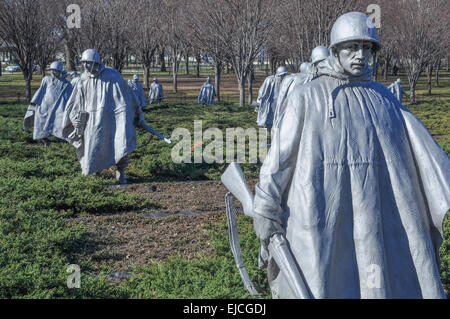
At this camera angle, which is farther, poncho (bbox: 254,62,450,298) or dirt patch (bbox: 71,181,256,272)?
dirt patch (bbox: 71,181,256,272)

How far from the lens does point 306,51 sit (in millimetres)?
26875

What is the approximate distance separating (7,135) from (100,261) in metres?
11.2

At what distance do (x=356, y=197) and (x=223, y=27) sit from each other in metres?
26.5

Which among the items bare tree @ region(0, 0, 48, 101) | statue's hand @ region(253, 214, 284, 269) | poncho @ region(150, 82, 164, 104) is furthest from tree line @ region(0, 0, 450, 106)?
statue's hand @ region(253, 214, 284, 269)

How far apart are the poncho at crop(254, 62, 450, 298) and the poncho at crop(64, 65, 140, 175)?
6752 millimetres

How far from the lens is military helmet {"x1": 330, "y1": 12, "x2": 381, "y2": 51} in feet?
10.3

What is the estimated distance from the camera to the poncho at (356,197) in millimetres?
3107

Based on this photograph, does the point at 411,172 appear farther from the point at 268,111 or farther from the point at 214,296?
the point at 268,111

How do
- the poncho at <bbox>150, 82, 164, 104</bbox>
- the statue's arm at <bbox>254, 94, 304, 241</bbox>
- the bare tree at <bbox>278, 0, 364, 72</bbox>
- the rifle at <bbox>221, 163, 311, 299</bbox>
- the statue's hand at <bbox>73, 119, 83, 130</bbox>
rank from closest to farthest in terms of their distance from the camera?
the rifle at <bbox>221, 163, 311, 299</bbox> < the statue's arm at <bbox>254, 94, 304, 241</bbox> < the statue's hand at <bbox>73, 119, 83, 130</bbox> < the bare tree at <bbox>278, 0, 364, 72</bbox> < the poncho at <bbox>150, 82, 164, 104</bbox>

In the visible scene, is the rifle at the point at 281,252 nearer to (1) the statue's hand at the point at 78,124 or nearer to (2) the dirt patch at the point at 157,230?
(2) the dirt patch at the point at 157,230

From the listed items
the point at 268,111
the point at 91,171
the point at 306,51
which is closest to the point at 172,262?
the point at 91,171

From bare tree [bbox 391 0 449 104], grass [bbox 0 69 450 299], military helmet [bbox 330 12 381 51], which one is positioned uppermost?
bare tree [bbox 391 0 449 104]

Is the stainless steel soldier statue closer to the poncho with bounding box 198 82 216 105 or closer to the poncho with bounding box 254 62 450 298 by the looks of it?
the poncho with bounding box 254 62 450 298

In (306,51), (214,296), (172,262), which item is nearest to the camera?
(214,296)
